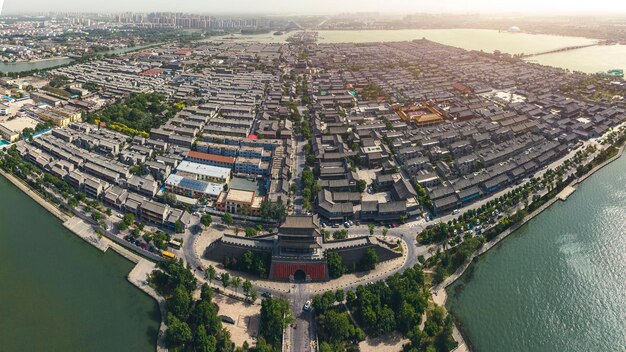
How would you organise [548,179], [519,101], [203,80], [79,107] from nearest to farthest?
1. [548,179]
2. [79,107]
3. [519,101]
4. [203,80]

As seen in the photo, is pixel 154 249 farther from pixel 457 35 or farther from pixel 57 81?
pixel 457 35

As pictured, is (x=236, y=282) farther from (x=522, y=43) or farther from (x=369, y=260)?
(x=522, y=43)

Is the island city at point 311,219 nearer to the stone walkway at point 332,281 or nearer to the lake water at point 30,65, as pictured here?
the stone walkway at point 332,281

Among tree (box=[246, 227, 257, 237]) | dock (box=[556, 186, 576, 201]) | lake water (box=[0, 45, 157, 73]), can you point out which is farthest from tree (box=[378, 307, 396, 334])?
lake water (box=[0, 45, 157, 73])

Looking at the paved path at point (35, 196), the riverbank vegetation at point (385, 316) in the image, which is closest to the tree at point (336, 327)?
the riverbank vegetation at point (385, 316)

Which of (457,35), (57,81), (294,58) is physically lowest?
(57,81)

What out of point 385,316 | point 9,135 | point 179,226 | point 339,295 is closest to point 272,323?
point 339,295

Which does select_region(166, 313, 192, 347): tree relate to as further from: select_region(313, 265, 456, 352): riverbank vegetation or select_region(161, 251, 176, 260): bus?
select_region(313, 265, 456, 352): riverbank vegetation

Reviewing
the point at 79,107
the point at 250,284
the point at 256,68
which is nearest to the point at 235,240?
the point at 250,284
